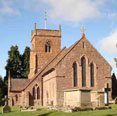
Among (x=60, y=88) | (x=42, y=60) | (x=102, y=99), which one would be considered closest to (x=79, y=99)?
(x=102, y=99)

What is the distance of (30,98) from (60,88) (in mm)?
11452

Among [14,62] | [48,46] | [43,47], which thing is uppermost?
[48,46]

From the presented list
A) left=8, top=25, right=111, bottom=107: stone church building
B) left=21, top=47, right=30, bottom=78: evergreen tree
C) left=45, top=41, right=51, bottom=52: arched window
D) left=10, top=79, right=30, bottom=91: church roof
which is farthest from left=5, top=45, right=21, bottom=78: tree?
Answer: left=8, top=25, right=111, bottom=107: stone church building

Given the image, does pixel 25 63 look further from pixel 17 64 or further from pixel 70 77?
pixel 70 77

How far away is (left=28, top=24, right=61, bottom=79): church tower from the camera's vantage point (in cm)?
6988

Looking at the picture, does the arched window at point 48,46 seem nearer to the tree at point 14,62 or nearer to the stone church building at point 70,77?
the stone church building at point 70,77

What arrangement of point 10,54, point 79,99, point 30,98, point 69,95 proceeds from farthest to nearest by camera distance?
point 10,54 → point 30,98 → point 69,95 → point 79,99

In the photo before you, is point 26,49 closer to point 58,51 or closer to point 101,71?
point 58,51

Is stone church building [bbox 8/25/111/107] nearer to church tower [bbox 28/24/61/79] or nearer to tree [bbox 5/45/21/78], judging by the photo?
church tower [bbox 28/24/61/79]

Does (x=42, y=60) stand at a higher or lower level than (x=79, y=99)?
higher

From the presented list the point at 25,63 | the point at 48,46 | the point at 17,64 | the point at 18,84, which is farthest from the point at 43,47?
the point at 25,63

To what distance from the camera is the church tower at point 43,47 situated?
69.9 meters

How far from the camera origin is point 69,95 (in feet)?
145

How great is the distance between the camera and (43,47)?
231 ft
